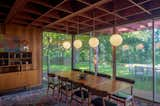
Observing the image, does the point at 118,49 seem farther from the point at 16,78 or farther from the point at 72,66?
the point at 16,78

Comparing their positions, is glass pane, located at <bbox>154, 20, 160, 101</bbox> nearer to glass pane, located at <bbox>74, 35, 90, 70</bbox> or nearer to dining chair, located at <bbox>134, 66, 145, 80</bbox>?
dining chair, located at <bbox>134, 66, 145, 80</bbox>

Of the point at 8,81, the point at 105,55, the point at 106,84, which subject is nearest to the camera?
the point at 106,84

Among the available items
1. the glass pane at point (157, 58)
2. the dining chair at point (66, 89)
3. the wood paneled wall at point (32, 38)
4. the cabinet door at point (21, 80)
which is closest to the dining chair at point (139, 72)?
the glass pane at point (157, 58)

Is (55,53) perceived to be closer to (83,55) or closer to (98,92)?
(83,55)

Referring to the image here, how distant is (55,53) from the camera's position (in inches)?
253

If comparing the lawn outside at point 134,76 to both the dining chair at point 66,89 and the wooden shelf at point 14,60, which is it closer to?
the dining chair at point 66,89

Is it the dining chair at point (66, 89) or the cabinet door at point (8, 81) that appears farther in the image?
the cabinet door at point (8, 81)

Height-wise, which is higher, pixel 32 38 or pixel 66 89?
pixel 32 38

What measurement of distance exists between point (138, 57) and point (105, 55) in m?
1.26

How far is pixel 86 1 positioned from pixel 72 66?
14.1ft

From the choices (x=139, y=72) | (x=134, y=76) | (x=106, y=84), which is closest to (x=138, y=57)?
(x=139, y=72)

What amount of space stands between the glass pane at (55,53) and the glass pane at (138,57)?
2.82m

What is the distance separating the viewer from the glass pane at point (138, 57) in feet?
12.7

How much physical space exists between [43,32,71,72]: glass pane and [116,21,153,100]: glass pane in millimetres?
2821
